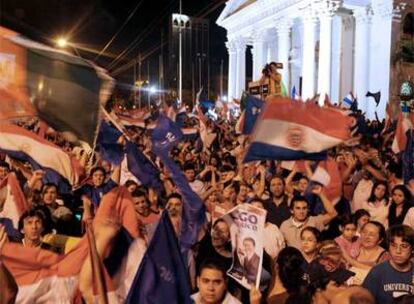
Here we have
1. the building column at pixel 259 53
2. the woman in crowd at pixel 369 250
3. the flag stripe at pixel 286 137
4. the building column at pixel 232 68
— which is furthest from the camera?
the building column at pixel 232 68

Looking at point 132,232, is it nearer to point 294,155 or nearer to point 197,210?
point 197,210

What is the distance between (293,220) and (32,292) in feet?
9.67

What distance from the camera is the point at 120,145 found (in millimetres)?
8227

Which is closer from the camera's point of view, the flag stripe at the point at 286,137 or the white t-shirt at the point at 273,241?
the white t-shirt at the point at 273,241

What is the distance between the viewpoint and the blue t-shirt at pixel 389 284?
169 inches

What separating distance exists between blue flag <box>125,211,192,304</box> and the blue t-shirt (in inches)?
57.8

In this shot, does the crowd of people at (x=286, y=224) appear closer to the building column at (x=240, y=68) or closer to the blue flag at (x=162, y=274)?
the blue flag at (x=162, y=274)

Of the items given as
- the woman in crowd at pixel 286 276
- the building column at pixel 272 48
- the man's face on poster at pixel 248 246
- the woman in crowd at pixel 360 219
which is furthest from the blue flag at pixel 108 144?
the building column at pixel 272 48

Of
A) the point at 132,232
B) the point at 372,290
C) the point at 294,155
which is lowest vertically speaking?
the point at 372,290

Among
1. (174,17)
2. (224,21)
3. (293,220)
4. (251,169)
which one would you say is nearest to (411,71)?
(224,21)

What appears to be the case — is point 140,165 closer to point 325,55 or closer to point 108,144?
point 108,144

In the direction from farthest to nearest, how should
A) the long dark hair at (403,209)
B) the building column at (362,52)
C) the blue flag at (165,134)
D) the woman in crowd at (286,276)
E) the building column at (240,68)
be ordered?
the building column at (240,68) → the building column at (362,52) → the blue flag at (165,134) → the long dark hair at (403,209) → the woman in crowd at (286,276)

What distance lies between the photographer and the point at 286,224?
6043 mm

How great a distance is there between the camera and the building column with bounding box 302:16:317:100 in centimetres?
3114
